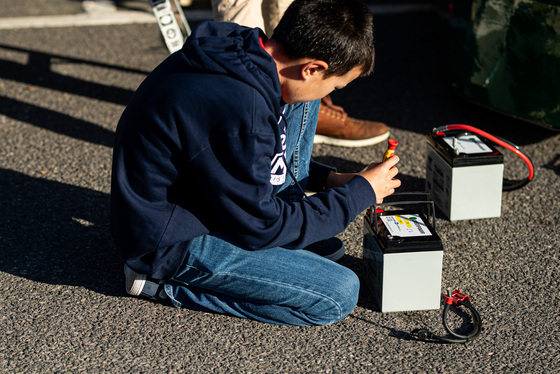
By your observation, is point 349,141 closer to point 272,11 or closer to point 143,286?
point 272,11

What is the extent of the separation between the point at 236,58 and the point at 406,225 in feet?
2.88

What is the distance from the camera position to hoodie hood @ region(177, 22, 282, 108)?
6.34 ft

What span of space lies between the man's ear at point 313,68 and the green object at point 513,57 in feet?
5.66

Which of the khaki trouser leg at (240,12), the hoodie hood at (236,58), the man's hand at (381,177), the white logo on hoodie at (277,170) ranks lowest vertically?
the man's hand at (381,177)

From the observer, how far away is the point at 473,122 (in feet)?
12.6

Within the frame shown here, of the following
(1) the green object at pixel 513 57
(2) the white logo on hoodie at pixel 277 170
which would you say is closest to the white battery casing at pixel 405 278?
(2) the white logo on hoodie at pixel 277 170

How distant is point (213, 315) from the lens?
7.82 ft

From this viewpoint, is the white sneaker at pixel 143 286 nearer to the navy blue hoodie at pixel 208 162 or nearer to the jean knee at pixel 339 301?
the navy blue hoodie at pixel 208 162

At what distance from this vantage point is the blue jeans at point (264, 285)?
2215 millimetres

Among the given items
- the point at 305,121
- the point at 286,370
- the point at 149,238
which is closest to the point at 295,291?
the point at 286,370

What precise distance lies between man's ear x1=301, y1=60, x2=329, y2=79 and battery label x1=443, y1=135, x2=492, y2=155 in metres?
0.99

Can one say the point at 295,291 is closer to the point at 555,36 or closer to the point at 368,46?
the point at 368,46

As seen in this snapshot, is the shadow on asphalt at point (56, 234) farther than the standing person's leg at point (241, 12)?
No

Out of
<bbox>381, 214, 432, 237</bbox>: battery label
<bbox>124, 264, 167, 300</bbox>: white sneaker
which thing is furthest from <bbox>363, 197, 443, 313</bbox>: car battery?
<bbox>124, 264, 167, 300</bbox>: white sneaker
